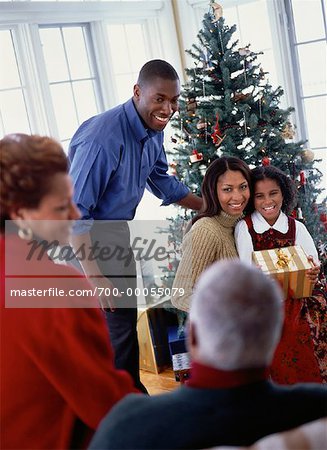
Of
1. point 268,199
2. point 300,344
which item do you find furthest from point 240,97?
point 300,344

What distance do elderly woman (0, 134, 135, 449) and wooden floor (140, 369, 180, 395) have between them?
90.9 inches

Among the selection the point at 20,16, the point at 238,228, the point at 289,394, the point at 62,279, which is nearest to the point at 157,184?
the point at 238,228

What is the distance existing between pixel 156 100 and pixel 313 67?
2304 millimetres

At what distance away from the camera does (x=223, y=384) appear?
1.15m

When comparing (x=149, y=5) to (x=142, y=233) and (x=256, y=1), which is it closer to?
(x=256, y=1)

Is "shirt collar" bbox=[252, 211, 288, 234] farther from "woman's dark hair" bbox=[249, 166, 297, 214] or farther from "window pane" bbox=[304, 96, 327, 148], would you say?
"window pane" bbox=[304, 96, 327, 148]

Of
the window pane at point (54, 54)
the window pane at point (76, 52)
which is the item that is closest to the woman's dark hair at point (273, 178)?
the window pane at point (54, 54)

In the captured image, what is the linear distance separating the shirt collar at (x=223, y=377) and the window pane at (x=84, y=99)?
3234 millimetres

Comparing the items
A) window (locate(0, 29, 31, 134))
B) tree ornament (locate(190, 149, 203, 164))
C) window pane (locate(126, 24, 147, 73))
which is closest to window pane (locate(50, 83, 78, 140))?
window (locate(0, 29, 31, 134))

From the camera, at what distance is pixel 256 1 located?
4574 millimetres

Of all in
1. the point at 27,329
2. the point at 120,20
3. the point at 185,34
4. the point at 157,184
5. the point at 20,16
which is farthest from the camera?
the point at 185,34

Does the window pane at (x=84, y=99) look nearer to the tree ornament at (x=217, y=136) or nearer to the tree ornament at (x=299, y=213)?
the tree ornament at (x=217, y=136)

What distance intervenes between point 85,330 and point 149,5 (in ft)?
12.4

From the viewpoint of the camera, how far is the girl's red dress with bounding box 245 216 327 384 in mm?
2650
